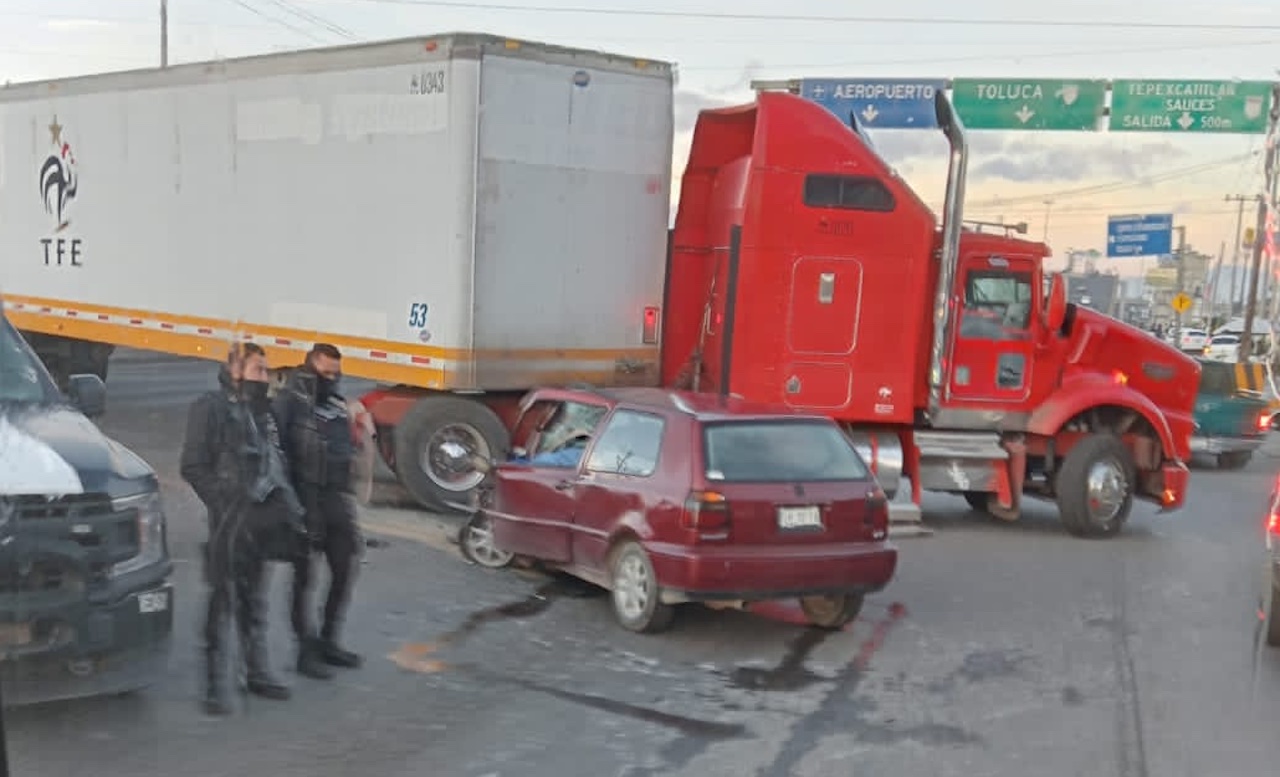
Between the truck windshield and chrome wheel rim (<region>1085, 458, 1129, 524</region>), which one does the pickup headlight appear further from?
chrome wheel rim (<region>1085, 458, 1129, 524</region>)

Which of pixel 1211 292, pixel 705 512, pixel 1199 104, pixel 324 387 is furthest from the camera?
pixel 1211 292

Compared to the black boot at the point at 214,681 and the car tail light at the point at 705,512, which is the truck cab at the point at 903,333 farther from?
the black boot at the point at 214,681

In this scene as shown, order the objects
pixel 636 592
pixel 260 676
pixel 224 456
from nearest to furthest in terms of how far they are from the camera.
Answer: pixel 224 456
pixel 260 676
pixel 636 592

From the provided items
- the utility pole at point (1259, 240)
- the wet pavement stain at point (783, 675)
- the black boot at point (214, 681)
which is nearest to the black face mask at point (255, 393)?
the black boot at point (214, 681)

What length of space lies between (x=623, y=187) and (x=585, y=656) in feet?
20.5

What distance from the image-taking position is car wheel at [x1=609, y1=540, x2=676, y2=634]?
7952 mm

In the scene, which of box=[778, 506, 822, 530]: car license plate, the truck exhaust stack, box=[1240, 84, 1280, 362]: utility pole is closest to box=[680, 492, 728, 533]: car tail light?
box=[778, 506, 822, 530]: car license plate

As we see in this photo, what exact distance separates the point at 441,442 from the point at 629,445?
450cm

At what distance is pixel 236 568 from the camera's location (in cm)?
641

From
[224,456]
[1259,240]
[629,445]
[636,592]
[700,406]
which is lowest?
[636,592]

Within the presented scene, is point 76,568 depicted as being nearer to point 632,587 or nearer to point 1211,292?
point 632,587

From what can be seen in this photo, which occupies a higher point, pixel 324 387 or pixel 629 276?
pixel 629 276

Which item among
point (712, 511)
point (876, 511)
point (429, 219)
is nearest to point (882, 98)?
point (429, 219)

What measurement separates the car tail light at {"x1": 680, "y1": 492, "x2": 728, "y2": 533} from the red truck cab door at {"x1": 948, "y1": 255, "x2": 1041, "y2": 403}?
6.12m
